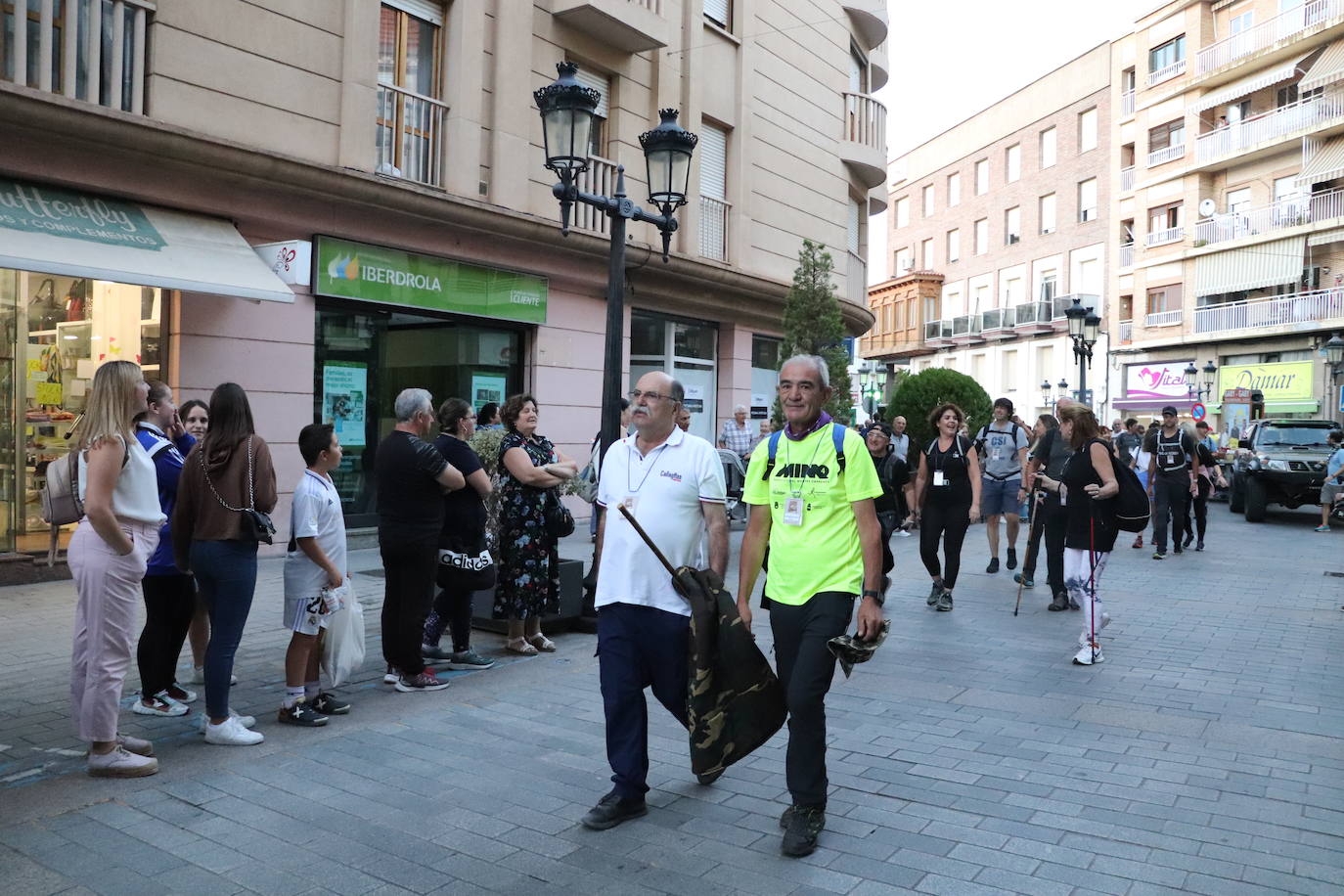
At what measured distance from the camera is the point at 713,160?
18031 millimetres

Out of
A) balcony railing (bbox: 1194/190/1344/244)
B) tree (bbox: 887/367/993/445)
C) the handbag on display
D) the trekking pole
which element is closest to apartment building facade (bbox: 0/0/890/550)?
tree (bbox: 887/367/993/445)

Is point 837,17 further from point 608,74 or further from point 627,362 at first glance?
point 627,362

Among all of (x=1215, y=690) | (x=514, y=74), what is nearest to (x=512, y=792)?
(x=1215, y=690)

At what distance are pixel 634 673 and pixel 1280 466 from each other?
18.6m

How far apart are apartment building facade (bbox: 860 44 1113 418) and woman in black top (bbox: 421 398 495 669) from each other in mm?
42334

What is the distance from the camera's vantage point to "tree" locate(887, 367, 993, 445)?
20641 mm

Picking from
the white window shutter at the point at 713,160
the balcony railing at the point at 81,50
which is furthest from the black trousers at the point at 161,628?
the white window shutter at the point at 713,160

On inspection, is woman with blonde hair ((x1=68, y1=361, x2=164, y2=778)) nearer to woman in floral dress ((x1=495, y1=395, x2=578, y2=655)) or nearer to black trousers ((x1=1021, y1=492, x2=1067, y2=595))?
woman in floral dress ((x1=495, y1=395, x2=578, y2=655))

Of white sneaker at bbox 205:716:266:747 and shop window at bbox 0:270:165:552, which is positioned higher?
shop window at bbox 0:270:165:552

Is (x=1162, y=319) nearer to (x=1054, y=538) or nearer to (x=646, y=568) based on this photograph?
(x=1054, y=538)

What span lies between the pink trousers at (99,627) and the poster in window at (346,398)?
25.2 ft

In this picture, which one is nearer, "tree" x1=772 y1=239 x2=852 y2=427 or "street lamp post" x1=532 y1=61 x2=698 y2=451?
"street lamp post" x1=532 y1=61 x2=698 y2=451

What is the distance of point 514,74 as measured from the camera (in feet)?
45.3

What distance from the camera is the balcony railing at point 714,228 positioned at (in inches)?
696
